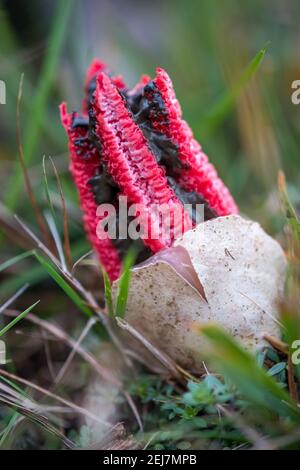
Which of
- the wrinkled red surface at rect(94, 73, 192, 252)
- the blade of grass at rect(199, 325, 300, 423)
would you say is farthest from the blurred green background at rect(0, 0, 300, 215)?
the blade of grass at rect(199, 325, 300, 423)

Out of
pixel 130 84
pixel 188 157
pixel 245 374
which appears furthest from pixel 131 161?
pixel 130 84

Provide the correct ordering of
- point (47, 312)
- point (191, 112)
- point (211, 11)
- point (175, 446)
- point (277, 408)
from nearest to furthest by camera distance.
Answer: point (277, 408) → point (175, 446) → point (47, 312) → point (191, 112) → point (211, 11)

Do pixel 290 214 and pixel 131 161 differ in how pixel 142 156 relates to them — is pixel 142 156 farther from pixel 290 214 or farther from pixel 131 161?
pixel 290 214

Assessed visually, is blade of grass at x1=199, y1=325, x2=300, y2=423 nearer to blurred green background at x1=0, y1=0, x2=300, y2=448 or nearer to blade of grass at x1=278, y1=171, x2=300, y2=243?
blade of grass at x1=278, y1=171, x2=300, y2=243

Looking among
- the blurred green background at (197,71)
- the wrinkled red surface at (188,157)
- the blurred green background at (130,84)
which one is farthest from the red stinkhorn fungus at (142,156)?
the blurred green background at (197,71)

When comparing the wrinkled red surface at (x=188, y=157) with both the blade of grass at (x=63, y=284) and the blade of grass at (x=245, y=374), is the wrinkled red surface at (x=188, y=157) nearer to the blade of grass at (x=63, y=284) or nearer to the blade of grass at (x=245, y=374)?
the blade of grass at (x=63, y=284)
